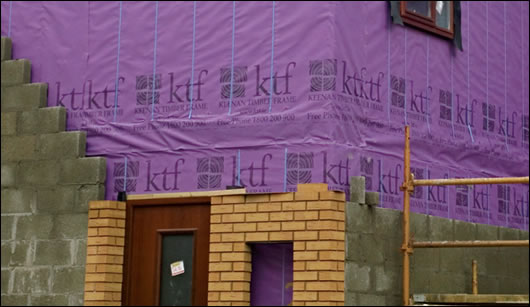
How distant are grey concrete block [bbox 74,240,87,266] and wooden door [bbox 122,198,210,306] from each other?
1.56 ft

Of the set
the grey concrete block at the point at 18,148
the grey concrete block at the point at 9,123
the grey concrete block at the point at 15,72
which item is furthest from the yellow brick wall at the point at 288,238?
the grey concrete block at the point at 15,72

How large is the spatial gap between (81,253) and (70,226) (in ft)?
1.13

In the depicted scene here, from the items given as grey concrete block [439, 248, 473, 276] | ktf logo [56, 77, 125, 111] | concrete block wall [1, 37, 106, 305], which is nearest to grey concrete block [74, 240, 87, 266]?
concrete block wall [1, 37, 106, 305]

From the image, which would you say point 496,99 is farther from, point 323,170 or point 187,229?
point 187,229

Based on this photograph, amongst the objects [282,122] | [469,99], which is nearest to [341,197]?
[282,122]

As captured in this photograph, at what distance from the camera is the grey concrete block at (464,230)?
12516 millimetres

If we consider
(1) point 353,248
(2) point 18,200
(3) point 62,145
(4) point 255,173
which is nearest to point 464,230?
(1) point 353,248

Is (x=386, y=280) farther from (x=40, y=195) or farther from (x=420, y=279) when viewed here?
(x=40, y=195)

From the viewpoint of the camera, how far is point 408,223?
11.4 m

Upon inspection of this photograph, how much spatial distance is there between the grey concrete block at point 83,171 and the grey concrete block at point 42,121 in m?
0.46

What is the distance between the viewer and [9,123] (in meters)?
13.0

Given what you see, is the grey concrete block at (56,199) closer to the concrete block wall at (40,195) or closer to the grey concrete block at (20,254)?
the concrete block wall at (40,195)

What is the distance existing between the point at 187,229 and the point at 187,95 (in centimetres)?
145

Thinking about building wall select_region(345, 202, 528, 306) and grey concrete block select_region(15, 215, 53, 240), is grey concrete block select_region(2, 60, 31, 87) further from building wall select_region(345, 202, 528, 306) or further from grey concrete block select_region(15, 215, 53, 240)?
building wall select_region(345, 202, 528, 306)
